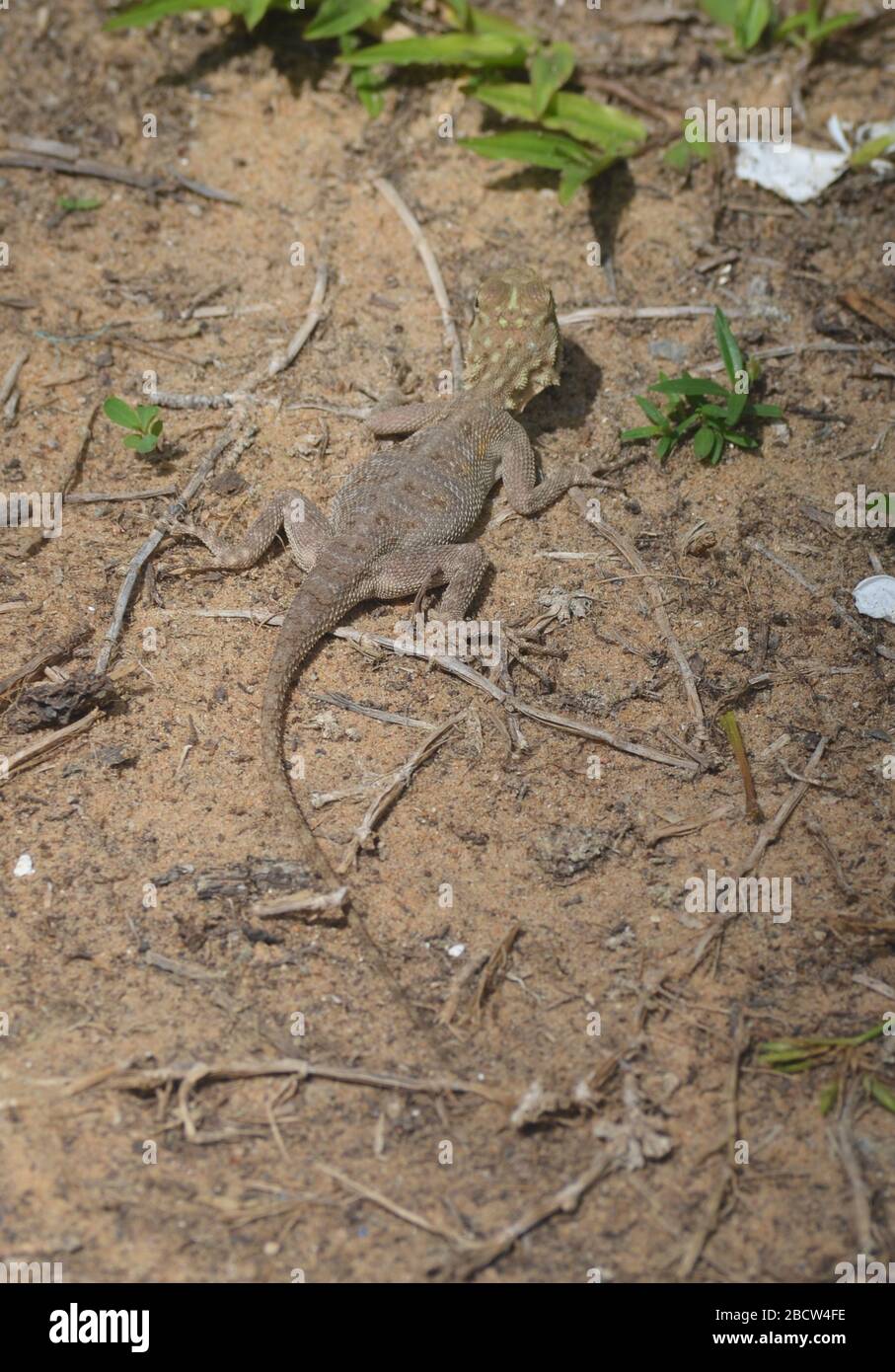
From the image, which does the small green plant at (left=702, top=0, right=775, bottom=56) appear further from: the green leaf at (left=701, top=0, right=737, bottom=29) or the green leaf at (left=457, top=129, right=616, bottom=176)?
the green leaf at (left=457, top=129, right=616, bottom=176)

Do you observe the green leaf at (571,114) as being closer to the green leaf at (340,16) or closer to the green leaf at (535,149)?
the green leaf at (535,149)

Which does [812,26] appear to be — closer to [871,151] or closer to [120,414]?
[871,151]

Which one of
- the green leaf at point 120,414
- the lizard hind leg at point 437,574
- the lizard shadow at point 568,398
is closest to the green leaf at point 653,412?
the lizard shadow at point 568,398

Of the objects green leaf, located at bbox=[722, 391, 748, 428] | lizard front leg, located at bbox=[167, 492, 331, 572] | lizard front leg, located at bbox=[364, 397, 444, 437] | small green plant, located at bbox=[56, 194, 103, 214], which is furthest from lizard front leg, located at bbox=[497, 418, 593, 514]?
small green plant, located at bbox=[56, 194, 103, 214]

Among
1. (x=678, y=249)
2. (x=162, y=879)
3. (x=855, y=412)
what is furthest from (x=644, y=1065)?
(x=678, y=249)

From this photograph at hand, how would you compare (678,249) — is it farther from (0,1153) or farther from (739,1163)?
(0,1153)

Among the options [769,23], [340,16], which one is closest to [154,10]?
[340,16]
